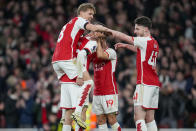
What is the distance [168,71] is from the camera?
14766 millimetres

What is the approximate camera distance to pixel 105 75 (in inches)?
371

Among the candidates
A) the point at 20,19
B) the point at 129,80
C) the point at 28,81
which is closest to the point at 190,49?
the point at 129,80

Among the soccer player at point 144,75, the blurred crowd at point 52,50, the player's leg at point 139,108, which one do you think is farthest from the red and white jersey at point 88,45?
the blurred crowd at point 52,50

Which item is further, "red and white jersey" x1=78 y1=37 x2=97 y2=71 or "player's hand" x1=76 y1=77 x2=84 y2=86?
"red and white jersey" x1=78 y1=37 x2=97 y2=71

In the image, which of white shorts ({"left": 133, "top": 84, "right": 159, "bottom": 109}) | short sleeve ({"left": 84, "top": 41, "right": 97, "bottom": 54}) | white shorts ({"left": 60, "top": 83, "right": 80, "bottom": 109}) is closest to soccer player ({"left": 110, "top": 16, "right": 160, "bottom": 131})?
white shorts ({"left": 133, "top": 84, "right": 159, "bottom": 109})

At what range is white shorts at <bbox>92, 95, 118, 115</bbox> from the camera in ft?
30.5

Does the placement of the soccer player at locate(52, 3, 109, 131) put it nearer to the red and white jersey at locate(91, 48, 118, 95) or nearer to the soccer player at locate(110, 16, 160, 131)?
the soccer player at locate(110, 16, 160, 131)

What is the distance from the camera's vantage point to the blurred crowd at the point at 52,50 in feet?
46.2

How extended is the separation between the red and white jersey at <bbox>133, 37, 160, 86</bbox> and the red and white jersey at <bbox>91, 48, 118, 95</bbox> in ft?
2.68

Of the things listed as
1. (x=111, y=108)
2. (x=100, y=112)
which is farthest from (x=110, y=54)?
(x=100, y=112)

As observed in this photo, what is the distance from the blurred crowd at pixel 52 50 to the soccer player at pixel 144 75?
5212mm

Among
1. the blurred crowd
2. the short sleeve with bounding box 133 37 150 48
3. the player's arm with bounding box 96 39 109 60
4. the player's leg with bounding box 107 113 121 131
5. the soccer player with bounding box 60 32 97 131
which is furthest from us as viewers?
the blurred crowd

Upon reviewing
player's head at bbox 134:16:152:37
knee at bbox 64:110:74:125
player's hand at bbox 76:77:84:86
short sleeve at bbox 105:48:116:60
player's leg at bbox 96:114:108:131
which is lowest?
player's leg at bbox 96:114:108:131

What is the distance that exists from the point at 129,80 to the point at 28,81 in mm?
3359
